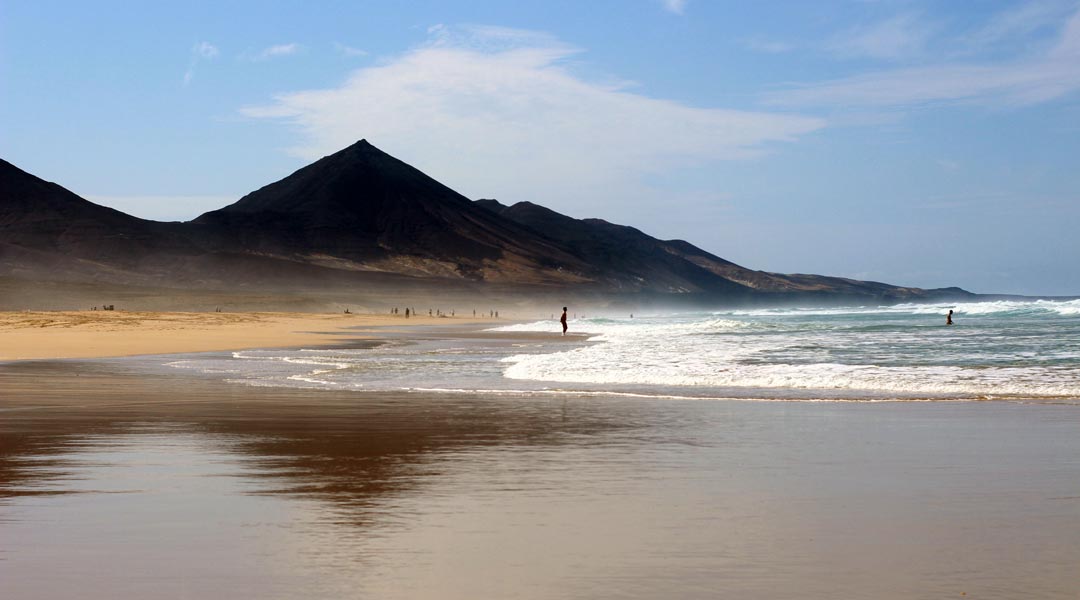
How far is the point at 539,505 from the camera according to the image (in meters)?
7.95

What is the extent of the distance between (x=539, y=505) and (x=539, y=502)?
125 mm

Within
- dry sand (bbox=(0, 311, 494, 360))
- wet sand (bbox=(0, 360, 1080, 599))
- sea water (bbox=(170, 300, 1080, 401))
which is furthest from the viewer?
dry sand (bbox=(0, 311, 494, 360))

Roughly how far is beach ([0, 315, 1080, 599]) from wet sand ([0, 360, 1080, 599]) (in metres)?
0.03

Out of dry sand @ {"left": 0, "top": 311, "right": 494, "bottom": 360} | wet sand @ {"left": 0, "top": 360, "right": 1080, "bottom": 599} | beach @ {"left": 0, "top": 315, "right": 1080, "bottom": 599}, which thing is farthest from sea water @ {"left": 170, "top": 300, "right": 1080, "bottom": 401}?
dry sand @ {"left": 0, "top": 311, "right": 494, "bottom": 360}

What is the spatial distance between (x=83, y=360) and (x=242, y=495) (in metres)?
21.8

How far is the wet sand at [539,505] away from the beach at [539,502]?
0.03 meters

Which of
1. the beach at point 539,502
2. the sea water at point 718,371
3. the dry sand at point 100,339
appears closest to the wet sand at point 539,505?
the beach at point 539,502

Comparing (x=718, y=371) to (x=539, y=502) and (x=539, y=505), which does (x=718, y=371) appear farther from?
(x=539, y=505)

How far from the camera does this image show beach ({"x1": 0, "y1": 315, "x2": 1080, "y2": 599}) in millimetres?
5832

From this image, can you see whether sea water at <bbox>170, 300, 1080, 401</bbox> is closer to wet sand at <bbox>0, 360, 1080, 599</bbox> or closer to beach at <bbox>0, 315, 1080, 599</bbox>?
beach at <bbox>0, 315, 1080, 599</bbox>

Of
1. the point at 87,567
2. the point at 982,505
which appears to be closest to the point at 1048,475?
the point at 982,505

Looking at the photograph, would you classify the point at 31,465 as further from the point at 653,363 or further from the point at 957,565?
the point at 653,363

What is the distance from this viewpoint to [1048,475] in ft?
30.2

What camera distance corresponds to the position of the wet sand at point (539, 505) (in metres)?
5.82
